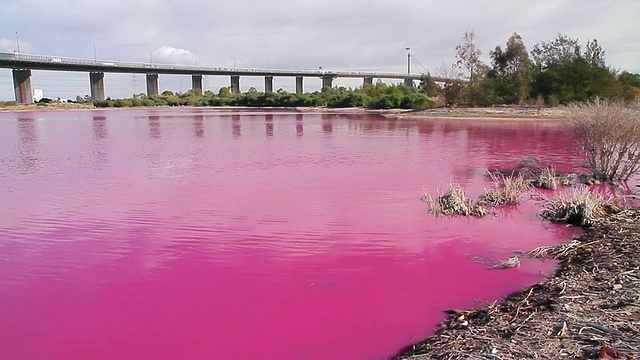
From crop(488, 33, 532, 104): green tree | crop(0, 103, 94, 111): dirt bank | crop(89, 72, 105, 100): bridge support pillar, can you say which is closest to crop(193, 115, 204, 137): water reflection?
crop(488, 33, 532, 104): green tree

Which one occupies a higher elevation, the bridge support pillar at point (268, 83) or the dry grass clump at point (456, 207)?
the bridge support pillar at point (268, 83)

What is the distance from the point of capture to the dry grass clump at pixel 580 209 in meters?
10.3

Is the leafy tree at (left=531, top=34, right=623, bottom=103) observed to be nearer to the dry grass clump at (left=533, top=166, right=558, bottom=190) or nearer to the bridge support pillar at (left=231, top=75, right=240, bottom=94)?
the dry grass clump at (left=533, top=166, right=558, bottom=190)

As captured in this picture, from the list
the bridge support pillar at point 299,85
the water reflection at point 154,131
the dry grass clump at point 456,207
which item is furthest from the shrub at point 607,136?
the bridge support pillar at point 299,85

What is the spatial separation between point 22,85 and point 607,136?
330 feet

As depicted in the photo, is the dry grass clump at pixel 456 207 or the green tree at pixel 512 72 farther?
the green tree at pixel 512 72

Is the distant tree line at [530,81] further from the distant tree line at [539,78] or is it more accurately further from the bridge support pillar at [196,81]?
the bridge support pillar at [196,81]

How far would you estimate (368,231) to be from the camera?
10203 mm

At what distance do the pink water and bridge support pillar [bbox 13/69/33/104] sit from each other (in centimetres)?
8667

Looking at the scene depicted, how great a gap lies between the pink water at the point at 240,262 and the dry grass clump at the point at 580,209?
433mm

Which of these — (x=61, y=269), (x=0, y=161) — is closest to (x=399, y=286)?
(x=61, y=269)

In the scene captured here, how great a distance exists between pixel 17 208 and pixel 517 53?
63089mm

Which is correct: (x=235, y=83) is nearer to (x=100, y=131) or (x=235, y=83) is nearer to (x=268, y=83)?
(x=268, y=83)

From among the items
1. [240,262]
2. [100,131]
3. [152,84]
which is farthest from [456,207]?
[152,84]
